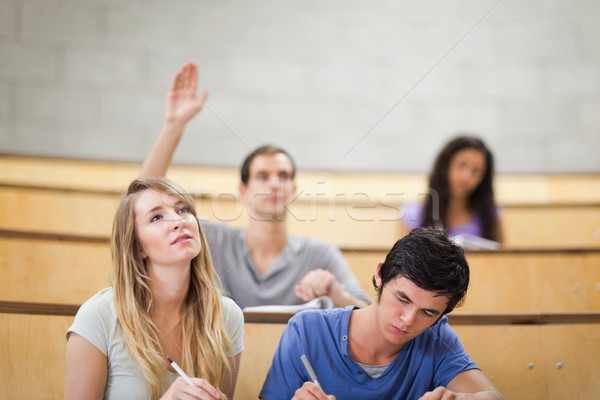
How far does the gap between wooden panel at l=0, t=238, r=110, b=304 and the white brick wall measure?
25.0 inches

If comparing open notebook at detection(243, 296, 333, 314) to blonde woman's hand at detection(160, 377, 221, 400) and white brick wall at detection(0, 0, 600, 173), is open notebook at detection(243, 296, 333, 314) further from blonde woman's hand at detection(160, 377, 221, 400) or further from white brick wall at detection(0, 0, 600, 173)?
white brick wall at detection(0, 0, 600, 173)

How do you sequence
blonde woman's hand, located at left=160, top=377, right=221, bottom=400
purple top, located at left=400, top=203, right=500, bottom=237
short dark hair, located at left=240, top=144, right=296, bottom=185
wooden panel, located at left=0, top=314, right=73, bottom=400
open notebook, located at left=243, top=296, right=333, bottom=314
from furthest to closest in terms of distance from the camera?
purple top, located at left=400, top=203, right=500, bottom=237, short dark hair, located at left=240, top=144, right=296, bottom=185, open notebook, located at left=243, top=296, right=333, bottom=314, wooden panel, located at left=0, top=314, right=73, bottom=400, blonde woman's hand, located at left=160, top=377, right=221, bottom=400

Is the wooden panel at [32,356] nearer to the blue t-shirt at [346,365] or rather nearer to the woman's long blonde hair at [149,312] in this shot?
the woman's long blonde hair at [149,312]

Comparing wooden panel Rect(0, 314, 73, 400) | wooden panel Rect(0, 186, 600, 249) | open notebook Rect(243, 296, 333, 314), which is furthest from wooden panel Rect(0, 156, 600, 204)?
wooden panel Rect(0, 314, 73, 400)

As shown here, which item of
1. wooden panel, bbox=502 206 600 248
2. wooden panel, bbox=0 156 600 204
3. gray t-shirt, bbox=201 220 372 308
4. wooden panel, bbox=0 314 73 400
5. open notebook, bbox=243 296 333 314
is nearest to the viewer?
wooden panel, bbox=0 314 73 400

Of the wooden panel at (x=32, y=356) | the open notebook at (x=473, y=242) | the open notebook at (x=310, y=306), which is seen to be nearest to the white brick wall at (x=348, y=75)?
the open notebook at (x=473, y=242)

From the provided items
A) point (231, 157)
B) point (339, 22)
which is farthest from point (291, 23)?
point (231, 157)

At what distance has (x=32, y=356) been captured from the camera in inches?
31.4

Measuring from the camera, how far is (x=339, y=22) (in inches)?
75.8

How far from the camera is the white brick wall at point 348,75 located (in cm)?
182

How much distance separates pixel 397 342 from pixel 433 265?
10 centimetres

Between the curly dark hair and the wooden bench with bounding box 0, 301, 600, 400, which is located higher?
the curly dark hair

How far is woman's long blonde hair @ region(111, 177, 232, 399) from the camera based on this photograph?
702 mm

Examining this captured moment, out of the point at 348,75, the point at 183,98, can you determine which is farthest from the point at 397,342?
the point at 348,75
